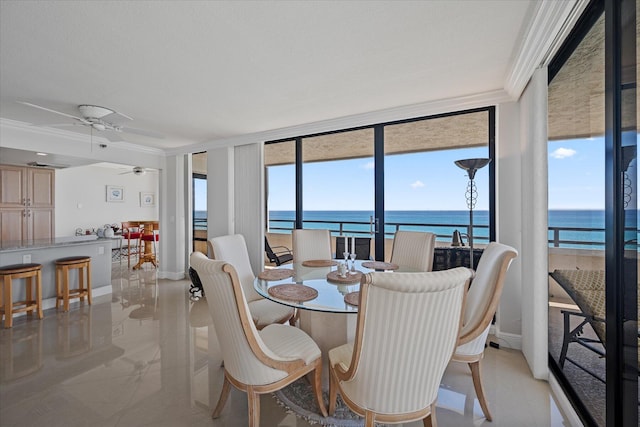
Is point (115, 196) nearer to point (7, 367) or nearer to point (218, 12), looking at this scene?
point (7, 367)

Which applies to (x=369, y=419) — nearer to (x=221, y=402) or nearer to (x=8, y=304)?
(x=221, y=402)

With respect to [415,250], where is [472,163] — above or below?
above

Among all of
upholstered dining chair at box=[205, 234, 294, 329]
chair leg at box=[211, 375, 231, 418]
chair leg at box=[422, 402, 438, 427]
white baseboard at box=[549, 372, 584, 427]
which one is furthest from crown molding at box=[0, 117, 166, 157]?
white baseboard at box=[549, 372, 584, 427]

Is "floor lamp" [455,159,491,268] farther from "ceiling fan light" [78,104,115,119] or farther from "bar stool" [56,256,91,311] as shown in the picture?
"bar stool" [56,256,91,311]

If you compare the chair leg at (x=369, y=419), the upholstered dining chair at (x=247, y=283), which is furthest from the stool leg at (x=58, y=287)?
the chair leg at (x=369, y=419)

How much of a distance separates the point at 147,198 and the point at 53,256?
5.54m

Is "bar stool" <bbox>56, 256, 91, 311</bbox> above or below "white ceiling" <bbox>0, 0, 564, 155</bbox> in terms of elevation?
below

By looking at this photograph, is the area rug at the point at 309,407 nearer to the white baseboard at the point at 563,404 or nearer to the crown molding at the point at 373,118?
the white baseboard at the point at 563,404

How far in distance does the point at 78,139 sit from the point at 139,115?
155 centimetres

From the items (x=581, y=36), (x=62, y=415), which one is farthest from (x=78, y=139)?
(x=581, y=36)

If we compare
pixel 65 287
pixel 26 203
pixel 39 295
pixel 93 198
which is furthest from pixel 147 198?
pixel 39 295

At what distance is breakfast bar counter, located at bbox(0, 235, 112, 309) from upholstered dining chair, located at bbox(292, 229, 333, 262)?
315cm

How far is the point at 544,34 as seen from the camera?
1.79 meters

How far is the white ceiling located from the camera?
Answer: 1669mm
